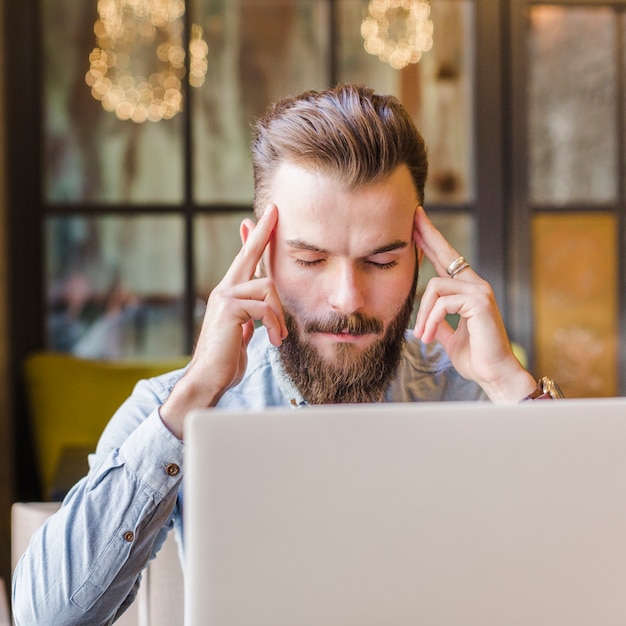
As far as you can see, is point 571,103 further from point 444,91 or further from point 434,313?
point 434,313

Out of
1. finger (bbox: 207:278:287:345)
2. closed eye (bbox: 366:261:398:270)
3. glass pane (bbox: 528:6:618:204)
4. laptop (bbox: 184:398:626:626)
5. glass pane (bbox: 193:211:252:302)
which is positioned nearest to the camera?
laptop (bbox: 184:398:626:626)

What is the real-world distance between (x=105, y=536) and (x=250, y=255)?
424 mm

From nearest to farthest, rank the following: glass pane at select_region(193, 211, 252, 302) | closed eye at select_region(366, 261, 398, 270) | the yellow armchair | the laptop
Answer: the laptop, closed eye at select_region(366, 261, 398, 270), the yellow armchair, glass pane at select_region(193, 211, 252, 302)

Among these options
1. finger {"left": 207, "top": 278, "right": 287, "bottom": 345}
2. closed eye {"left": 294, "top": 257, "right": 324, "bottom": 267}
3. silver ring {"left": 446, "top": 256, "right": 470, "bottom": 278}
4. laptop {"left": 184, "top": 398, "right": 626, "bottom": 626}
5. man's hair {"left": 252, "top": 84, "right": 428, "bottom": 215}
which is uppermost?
man's hair {"left": 252, "top": 84, "right": 428, "bottom": 215}

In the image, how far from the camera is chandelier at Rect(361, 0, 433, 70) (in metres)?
3.01

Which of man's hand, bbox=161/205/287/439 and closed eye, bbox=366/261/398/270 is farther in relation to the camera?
closed eye, bbox=366/261/398/270

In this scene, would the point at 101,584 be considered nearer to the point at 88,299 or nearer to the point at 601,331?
the point at 88,299

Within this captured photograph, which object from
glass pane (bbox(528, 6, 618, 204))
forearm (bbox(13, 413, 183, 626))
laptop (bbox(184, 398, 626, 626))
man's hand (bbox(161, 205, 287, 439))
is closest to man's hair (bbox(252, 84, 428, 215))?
man's hand (bbox(161, 205, 287, 439))

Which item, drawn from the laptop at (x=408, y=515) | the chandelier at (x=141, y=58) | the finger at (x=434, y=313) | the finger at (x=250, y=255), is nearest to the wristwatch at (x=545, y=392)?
the finger at (x=434, y=313)

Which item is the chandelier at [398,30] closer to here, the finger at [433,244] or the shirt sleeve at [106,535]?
the finger at [433,244]

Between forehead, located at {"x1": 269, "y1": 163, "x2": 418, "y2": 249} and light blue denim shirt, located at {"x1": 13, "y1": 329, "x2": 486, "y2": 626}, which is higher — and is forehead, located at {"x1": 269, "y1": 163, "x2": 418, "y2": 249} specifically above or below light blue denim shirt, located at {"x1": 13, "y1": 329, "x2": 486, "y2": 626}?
above

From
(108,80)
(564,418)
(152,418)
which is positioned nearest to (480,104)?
(108,80)

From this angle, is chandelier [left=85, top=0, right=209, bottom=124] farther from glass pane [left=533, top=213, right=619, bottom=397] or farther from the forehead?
the forehead

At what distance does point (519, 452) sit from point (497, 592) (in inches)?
4.3
